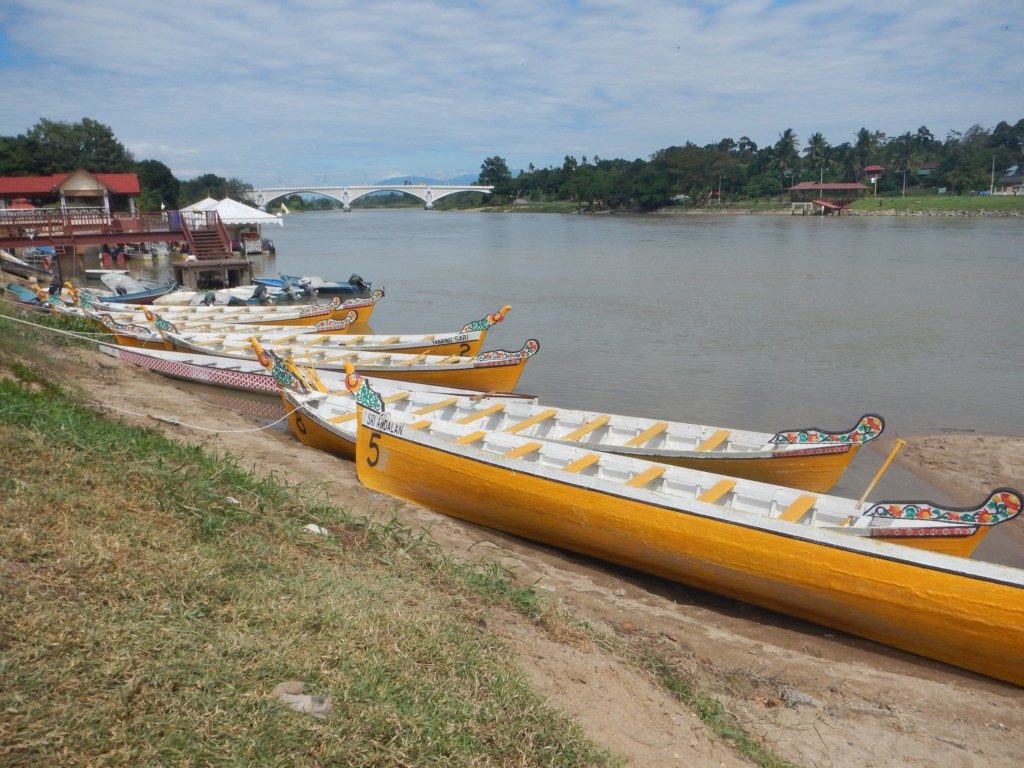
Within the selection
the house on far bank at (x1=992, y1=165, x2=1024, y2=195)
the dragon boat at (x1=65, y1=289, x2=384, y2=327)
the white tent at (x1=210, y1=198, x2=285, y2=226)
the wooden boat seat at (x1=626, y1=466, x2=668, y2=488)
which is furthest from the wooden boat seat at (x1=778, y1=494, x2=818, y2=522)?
the house on far bank at (x1=992, y1=165, x2=1024, y2=195)

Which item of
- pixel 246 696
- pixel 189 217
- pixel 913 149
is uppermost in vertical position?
pixel 913 149

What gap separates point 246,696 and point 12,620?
1.17m

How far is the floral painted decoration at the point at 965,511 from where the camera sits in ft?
19.5

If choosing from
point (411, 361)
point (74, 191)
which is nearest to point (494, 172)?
point (74, 191)

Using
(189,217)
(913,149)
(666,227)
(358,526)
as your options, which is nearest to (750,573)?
(358,526)

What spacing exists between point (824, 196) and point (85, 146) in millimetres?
80362

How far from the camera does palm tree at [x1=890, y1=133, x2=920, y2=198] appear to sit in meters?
92.3

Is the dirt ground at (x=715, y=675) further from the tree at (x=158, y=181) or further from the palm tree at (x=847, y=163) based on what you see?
the palm tree at (x=847, y=163)

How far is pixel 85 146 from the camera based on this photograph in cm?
6850

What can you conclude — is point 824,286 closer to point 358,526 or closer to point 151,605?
point 358,526

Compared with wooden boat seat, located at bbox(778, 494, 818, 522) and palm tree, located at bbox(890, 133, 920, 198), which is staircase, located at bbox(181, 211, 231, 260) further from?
palm tree, located at bbox(890, 133, 920, 198)

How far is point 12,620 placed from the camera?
3428 mm

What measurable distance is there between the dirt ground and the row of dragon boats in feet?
0.79

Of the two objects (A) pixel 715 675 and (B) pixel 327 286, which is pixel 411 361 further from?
(B) pixel 327 286
